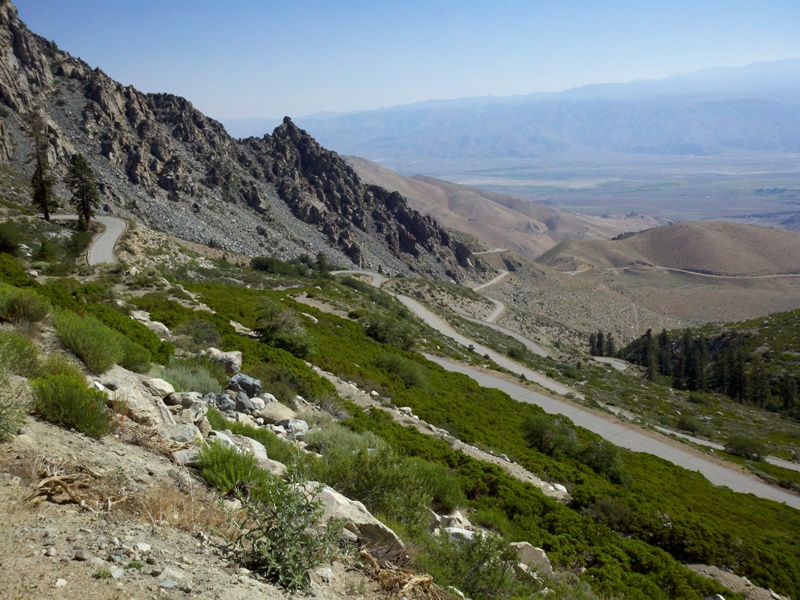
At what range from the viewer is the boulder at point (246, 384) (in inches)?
415

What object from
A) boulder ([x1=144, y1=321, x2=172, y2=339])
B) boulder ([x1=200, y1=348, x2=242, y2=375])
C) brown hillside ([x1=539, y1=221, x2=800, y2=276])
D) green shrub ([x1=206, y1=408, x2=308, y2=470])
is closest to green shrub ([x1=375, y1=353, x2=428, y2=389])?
boulder ([x1=200, y1=348, x2=242, y2=375])

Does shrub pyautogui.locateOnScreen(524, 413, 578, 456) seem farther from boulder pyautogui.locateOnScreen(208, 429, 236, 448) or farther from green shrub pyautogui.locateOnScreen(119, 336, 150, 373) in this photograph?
green shrub pyautogui.locateOnScreen(119, 336, 150, 373)

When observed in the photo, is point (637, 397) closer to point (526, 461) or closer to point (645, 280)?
point (526, 461)

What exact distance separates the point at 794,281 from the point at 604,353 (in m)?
82.8

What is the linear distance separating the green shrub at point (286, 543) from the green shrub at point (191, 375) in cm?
545

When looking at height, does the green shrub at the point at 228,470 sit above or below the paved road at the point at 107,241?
below

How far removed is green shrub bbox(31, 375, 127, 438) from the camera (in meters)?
5.20

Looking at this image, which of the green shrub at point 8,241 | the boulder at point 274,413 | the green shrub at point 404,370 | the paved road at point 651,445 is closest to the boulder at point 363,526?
the boulder at point 274,413

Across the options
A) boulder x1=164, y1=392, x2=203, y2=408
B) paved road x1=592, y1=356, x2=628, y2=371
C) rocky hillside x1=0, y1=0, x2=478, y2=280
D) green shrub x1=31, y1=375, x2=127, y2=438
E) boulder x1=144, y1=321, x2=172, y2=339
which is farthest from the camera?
paved road x1=592, y1=356, x2=628, y2=371

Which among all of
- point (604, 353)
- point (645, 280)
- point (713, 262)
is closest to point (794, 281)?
point (713, 262)

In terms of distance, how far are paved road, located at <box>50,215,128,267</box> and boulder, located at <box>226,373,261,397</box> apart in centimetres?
2060

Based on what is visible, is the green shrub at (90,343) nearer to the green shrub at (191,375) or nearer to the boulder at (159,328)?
the green shrub at (191,375)

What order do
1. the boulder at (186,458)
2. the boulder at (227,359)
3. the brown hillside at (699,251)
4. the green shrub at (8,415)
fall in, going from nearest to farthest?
the green shrub at (8,415)
the boulder at (186,458)
the boulder at (227,359)
the brown hillside at (699,251)

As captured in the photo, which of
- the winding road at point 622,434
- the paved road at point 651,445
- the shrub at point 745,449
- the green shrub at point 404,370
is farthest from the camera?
the shrub at point 745,449
